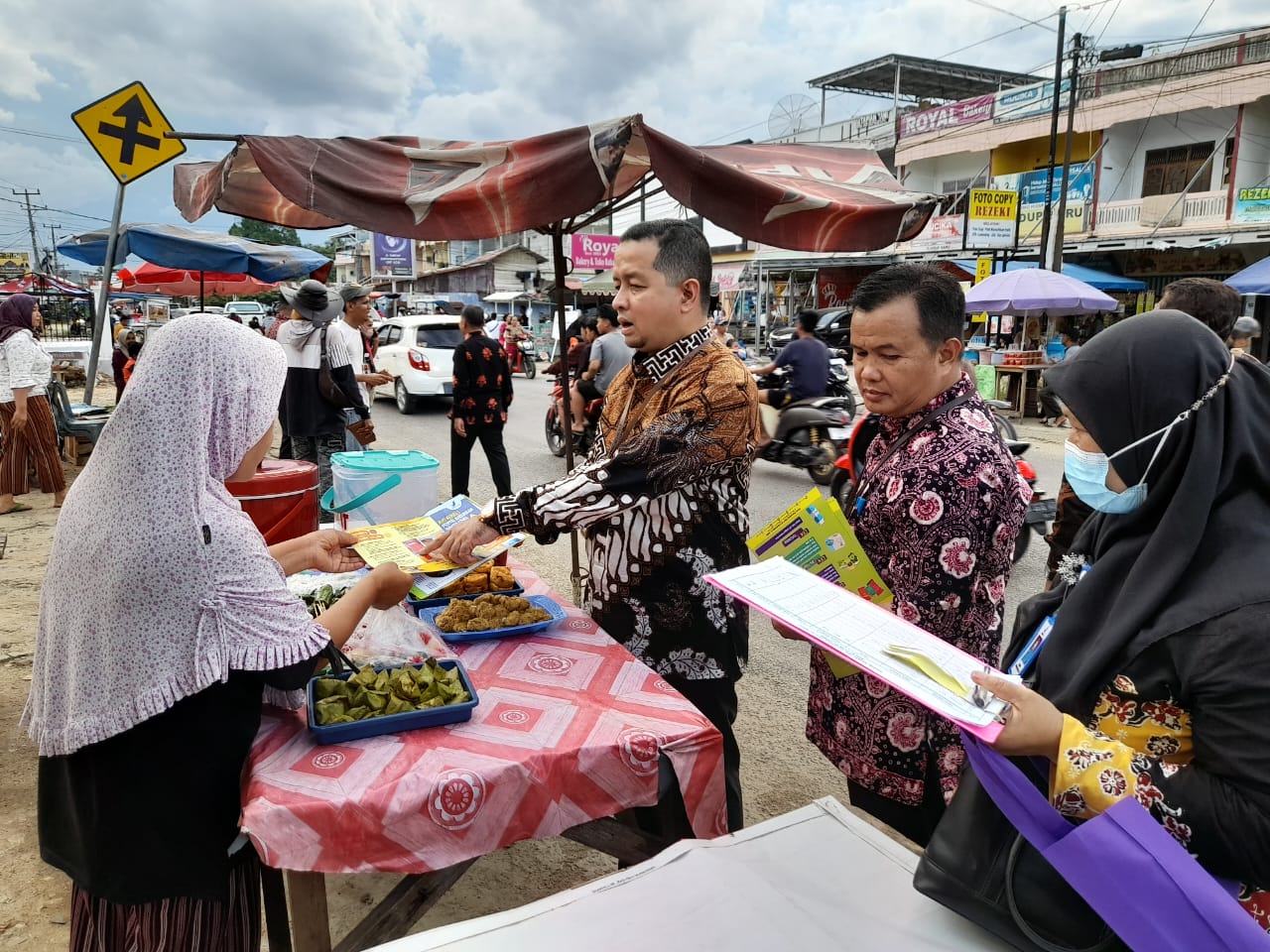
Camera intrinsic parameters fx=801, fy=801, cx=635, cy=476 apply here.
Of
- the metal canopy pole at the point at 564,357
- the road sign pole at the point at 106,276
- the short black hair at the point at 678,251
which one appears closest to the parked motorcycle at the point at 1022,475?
the short black hair at the point at 678,251

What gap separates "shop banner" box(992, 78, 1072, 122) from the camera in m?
19.8

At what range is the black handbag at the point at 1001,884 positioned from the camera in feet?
3.33

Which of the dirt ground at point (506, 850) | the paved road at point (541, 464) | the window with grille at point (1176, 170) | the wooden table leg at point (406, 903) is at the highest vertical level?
the window with grille at point (1176, 170)

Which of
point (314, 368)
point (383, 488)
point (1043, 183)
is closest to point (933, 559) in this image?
point (383, 488)

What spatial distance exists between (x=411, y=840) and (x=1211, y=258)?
70.7 feet

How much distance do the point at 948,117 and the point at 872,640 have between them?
2475cm

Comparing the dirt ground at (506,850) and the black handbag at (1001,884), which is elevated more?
the black handbag at (1001,884)

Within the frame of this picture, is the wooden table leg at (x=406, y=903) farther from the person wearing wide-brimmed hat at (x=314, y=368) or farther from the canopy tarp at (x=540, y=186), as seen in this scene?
the person wearing wide-brimmed hat at (x=314, y=368)

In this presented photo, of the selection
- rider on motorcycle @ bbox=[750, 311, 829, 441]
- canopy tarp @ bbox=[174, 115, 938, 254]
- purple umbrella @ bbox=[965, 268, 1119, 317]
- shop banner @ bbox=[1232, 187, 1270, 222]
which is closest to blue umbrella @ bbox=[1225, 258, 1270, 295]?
purple umbrella @ bbox=[965, 268, 1119, 317]

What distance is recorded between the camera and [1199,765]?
1.05 meters

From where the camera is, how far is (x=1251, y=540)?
1.06 m

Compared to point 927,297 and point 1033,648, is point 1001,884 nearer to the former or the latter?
point 1033,648

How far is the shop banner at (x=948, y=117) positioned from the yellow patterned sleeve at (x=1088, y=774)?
23.9m

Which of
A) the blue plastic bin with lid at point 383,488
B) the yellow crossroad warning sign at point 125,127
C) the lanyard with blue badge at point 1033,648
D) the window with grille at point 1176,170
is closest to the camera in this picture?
the lanyard with blue badge at point 1033,648
